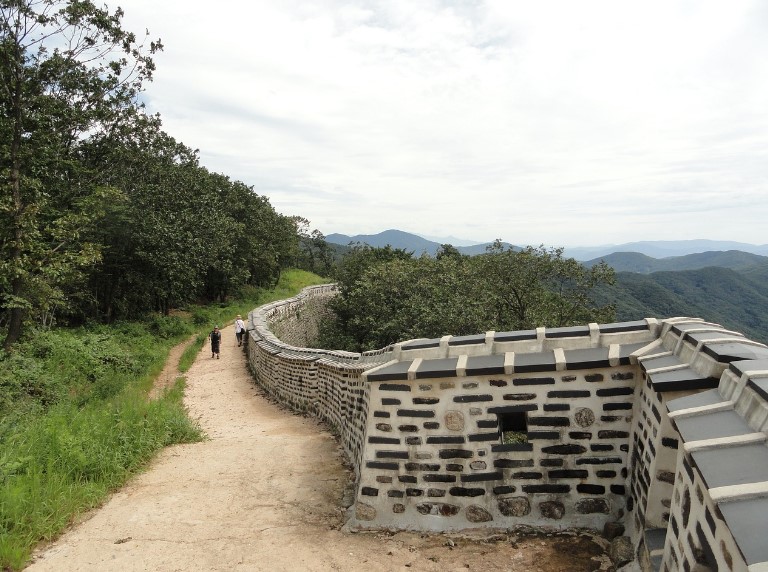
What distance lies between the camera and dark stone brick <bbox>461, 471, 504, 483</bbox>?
446 centimetres

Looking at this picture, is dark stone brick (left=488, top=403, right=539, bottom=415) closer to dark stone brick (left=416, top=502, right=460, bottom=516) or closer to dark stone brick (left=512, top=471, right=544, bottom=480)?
dark stone brick (left=512, top=471, right=544, bottom=480)

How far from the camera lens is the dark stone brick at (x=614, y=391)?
4266 millimetres

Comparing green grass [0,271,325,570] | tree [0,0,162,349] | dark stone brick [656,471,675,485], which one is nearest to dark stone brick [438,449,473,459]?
dark stone brick [656,471,675,485]

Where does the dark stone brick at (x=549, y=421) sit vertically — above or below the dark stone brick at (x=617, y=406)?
below

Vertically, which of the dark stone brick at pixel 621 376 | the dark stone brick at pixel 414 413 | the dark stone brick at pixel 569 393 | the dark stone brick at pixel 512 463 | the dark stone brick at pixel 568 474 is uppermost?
the dark stone brick at pixel 621 376

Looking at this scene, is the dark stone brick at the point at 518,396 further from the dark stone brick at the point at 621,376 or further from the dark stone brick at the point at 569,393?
the dark stone brick at the point at 621,376

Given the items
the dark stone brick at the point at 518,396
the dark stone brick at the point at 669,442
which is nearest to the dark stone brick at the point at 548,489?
the dark stone brick at the point at 518,396

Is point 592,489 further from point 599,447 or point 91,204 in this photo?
point 91,204

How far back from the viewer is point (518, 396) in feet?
14.7

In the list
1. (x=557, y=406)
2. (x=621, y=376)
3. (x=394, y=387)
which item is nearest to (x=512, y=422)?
(x=557, y=406)

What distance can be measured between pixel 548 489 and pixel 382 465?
1.52 metres

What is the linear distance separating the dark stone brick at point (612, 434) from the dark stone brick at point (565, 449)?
19cm

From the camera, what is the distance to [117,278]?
20.8 m

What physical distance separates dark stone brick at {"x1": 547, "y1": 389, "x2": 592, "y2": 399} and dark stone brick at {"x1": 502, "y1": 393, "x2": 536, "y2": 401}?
0.15 metres
